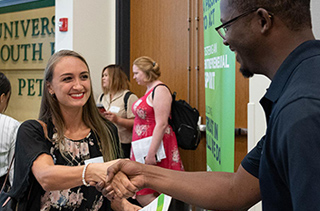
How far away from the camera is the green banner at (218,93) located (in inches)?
61.6

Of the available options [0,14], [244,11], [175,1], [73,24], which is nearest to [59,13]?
[73,24]

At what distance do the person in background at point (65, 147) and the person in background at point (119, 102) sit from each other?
82.9 inches

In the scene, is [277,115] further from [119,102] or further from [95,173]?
[119,102]

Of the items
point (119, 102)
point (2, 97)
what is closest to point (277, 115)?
point (2, 97)

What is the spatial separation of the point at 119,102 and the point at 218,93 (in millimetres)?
2894

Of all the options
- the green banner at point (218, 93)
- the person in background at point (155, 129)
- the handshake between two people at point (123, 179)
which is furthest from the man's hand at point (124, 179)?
the person in background at point (155, 129)

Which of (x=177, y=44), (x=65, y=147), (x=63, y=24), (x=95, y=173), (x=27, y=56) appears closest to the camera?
(x=95, y=173)

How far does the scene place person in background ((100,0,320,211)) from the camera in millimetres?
747

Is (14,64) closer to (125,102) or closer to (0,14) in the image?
(0,14)

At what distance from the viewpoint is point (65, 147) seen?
6.59 ft

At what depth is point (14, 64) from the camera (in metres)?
6.69

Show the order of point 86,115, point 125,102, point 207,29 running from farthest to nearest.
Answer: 1. point 125,102
2. point 86,115
3. point 207,29

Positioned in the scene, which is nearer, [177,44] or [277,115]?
[277,115]

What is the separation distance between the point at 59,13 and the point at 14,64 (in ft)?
6.00
